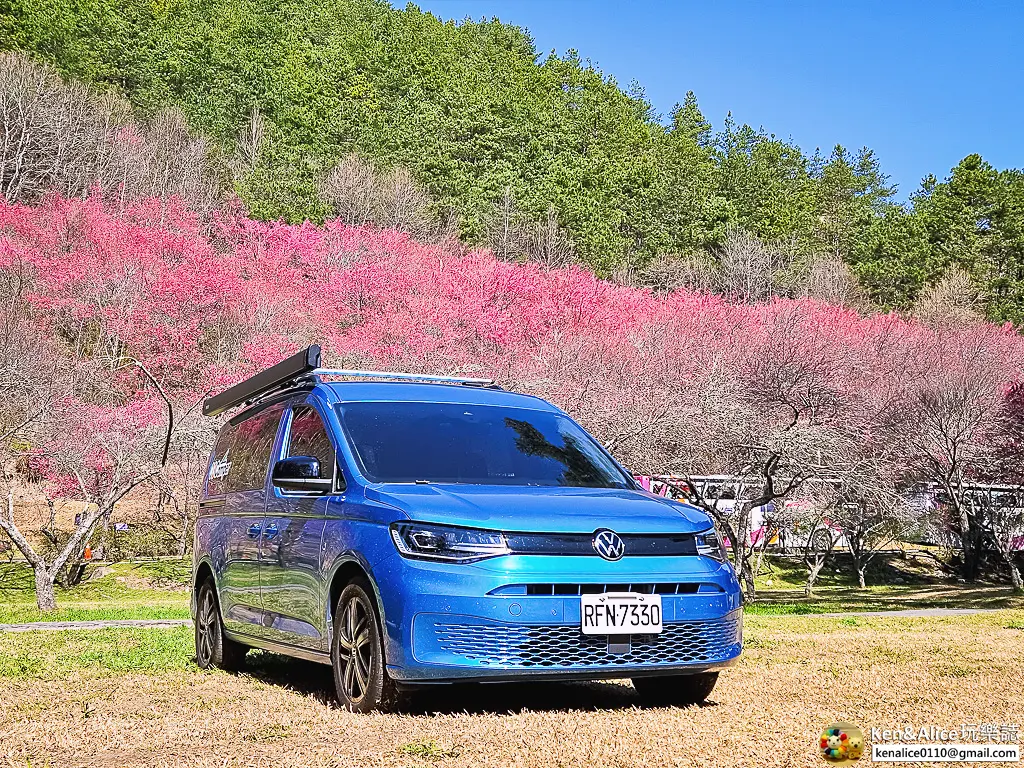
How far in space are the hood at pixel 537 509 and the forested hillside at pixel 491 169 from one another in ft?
152

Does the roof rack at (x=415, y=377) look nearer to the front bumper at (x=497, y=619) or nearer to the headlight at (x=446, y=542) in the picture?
the headlight at (x=446, y=542)

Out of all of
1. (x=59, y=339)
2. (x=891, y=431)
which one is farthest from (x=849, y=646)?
(x=59, y=339)

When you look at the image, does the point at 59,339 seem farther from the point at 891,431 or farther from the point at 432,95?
the point at 432,95

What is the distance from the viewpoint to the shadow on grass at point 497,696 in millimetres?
5477

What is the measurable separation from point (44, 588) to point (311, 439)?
16.2 meters

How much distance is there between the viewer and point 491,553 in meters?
5.04

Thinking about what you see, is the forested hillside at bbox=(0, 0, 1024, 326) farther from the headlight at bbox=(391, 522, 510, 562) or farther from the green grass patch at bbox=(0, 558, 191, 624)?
the headlight at bbox=(391, 522, 510, 562)

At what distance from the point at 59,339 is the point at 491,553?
122 ft

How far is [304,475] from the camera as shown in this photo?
593 cm

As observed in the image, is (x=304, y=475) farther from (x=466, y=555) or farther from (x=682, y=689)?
(x=682, y=689)

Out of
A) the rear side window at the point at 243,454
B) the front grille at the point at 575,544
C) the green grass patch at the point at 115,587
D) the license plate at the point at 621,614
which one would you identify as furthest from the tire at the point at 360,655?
the green grass patch at the point at 115,587
